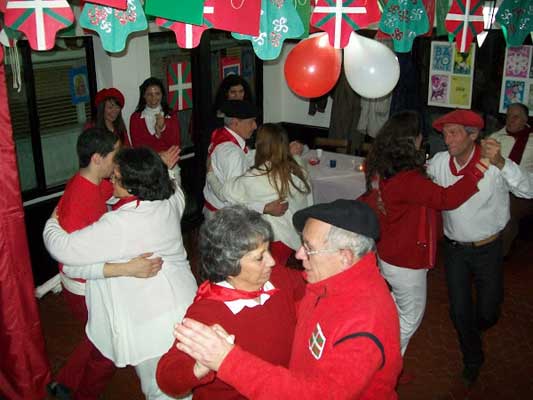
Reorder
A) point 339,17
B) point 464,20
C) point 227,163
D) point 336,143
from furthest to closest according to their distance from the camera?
point 336,143 → point 227,163 → point 464,20 → point 339,17

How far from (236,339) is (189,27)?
1.28 m

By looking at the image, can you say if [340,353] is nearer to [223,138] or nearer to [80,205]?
[80,205]

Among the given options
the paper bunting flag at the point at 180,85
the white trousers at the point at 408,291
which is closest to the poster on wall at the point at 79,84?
the paper bunting flag at the point at 180,85

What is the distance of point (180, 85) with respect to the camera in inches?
234

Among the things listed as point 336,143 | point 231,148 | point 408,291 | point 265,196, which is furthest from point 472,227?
point 336,143

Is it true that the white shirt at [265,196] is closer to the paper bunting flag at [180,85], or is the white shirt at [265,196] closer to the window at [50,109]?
the window at [50,109]

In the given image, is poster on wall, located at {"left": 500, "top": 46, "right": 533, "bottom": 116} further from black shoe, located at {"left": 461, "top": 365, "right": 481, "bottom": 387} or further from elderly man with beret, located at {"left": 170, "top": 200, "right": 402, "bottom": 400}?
elderly man with beret, located at {"left": 170, "top": 200, "right": 402, "bottom": 400}

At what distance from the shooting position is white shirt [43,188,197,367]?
7.96 ft

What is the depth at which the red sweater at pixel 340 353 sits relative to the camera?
5.16 ft

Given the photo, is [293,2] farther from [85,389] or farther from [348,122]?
[348,122]

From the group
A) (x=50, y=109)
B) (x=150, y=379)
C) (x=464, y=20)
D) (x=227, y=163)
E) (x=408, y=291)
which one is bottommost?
(x=150, y=379)

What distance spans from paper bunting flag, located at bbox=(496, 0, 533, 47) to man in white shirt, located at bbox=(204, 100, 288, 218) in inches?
71.6

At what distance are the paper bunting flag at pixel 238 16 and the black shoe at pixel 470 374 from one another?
2311mm

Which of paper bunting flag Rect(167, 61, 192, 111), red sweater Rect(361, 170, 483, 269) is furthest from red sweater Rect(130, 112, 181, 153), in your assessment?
red sweater Rect(361, 170, 483, 269)
